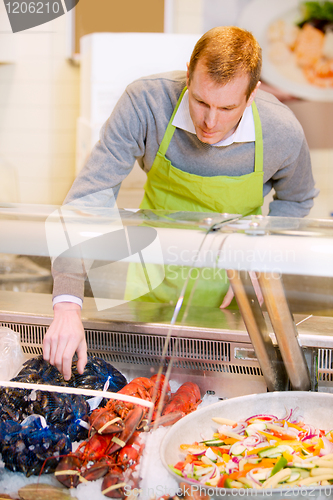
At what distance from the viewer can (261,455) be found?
79 cm

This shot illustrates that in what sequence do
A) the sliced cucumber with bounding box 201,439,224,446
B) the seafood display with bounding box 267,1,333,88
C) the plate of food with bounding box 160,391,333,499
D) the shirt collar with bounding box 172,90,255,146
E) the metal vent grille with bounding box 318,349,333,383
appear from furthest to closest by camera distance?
the seafood display with bounding box 267,1,333,88
the shirt collar with bounding box 172,90,255,146
the metal vent grille with bounding box 318,349,333,383
the sliced cucumber with bounding box 201,439,224,446
the plate of food with bounding box 160,391,333,499

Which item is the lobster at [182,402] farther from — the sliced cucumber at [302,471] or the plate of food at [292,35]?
the plate of food at [292,35]

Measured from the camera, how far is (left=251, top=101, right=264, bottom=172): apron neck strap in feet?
4.68

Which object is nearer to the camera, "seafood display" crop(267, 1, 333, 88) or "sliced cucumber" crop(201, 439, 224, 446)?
"sliced cucumber" crop(201, 439, 224, 446)

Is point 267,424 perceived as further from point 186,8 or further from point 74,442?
point 186,8

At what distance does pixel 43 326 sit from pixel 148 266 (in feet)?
1.29

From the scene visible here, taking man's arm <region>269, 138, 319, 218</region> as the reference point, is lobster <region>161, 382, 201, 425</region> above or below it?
below

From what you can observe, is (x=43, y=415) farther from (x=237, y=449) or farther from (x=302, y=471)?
(x=302, y=471)

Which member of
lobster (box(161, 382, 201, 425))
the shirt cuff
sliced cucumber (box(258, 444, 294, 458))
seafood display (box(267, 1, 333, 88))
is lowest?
lobster (box(161, 382, 201, 425))

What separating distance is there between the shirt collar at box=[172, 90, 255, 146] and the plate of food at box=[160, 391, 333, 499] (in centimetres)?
83

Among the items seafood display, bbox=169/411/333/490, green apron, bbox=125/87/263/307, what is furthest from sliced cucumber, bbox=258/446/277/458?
green apron, bbox=125/87/263/307

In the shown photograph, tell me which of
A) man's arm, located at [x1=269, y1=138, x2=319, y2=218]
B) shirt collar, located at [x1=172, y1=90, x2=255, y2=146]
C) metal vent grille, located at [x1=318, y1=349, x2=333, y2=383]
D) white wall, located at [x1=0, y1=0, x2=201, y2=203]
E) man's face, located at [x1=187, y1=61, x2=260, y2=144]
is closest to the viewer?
metal vent grille, located at [x1=318, y1=349, x2=333, y2=383]

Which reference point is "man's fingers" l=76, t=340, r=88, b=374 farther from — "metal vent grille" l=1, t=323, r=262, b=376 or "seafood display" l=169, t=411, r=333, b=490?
"seafood display" l=169, t=411, r=333, b=490

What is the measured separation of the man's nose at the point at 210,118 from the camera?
1.21 m
